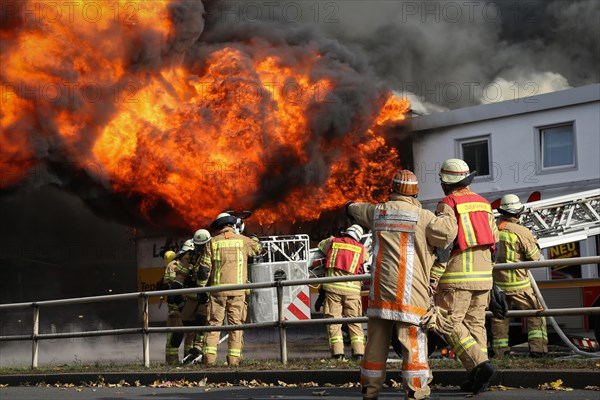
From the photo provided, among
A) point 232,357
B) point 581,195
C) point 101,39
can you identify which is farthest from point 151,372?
point 101,39

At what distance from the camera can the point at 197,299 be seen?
39.8ft

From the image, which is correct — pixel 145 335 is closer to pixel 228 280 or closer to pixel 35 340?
pixel 228 280

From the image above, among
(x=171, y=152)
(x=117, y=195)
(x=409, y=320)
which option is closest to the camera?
(x=409, y=320)

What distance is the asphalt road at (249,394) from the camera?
7285mm

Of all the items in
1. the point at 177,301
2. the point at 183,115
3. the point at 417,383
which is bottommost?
the point at 417,383

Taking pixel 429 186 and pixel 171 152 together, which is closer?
pixel 171 152

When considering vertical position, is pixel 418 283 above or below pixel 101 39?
below

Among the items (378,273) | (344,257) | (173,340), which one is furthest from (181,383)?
(378,273)

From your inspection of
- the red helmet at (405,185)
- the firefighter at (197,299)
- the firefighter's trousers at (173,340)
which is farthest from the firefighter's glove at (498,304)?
the firefighter's trousers at (173,340)

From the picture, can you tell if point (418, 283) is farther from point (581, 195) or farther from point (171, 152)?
point (171, 152)

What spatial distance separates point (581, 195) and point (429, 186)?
289 inches

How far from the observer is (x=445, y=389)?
7.89m

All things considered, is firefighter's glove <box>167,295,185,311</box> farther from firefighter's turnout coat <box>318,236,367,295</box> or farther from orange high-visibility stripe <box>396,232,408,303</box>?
orange high-visibility stripe <box>396,232,408,303</box>

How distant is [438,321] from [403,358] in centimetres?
49
